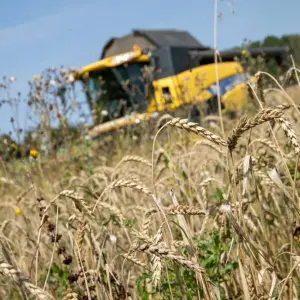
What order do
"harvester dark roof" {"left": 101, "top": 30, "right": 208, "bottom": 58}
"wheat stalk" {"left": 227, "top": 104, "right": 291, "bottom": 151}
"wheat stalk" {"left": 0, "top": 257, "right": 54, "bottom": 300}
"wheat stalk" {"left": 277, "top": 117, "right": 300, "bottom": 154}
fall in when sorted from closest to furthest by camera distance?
"wheat stalk" {"left": 0, "top": 257, "right": 54, "bottom": 300}
"wheat stalk" {"left": 227, "top": 104, "right": 291, "bottom": 151}
"wheat stalk" {"left": 277, "top": 117, "right": 300, "bottom": 154}
"harvester dark roof" {"left": 101, "top": 30, "right": 208, "bottom": 58}

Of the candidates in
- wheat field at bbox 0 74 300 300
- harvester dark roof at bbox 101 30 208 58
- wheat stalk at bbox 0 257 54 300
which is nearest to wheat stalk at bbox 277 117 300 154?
wheat field at bbox 0 74 300 300

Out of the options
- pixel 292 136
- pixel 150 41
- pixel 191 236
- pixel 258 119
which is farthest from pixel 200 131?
pixel 150 41

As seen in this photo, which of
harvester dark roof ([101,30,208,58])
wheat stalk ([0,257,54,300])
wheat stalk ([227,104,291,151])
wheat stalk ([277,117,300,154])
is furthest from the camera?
harvester dark roof ([101,30,208,58])

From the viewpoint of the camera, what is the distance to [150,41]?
22.2 meters

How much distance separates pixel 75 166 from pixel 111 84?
451 inches

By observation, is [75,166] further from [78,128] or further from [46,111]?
[78,128]

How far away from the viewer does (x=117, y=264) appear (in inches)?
97.4

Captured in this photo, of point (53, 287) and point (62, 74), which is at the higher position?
point (62, 74)

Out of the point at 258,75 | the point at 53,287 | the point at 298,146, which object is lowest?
the point at 53,287

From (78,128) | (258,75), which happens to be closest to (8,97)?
(78,128)

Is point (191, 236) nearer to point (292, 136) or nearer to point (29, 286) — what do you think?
point (292, 136)

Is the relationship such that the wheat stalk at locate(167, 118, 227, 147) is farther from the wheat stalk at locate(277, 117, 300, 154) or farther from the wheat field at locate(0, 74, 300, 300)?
the wheat stalk at locate(277, 117, 300, 154)

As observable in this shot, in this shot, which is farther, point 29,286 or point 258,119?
point 258,119

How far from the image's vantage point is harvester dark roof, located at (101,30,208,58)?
2231 centimetres
